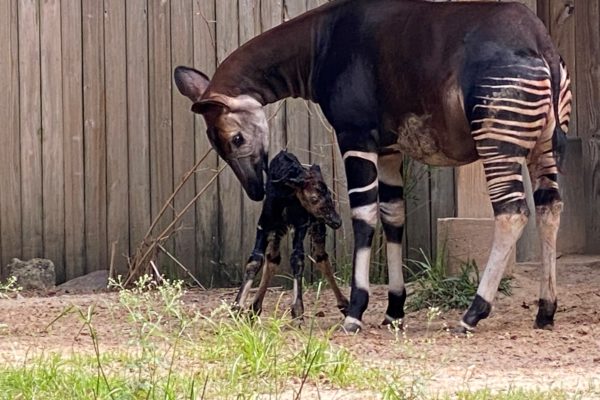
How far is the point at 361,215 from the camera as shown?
6055 mm

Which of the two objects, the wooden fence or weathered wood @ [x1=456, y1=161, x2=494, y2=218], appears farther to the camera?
the wooden fence

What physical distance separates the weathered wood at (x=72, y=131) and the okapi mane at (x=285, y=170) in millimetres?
2446

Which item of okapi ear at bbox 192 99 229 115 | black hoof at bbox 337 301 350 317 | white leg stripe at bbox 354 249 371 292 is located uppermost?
okapi ear at bbox 192 99 229 115

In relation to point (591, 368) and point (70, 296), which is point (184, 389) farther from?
point (70, 296)

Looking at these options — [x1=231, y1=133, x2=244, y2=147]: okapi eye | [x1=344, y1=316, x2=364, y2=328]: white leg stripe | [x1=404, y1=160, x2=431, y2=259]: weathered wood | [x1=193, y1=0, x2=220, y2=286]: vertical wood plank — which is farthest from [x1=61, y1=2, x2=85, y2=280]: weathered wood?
[x1=344, y1=316, x2=364, y2=328]: white leg stripe

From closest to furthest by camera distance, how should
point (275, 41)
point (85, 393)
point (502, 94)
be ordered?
point (85, 393)
point (502, 94)
point (275, 41)

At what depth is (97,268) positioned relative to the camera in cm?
806

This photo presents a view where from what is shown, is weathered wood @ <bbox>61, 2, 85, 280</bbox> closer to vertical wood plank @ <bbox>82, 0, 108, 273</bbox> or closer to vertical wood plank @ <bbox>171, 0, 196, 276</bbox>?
vertical wood plank @ <bbox>82, 0, 108, 273</bbox>

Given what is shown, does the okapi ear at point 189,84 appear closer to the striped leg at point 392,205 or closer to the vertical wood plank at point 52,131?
the striped leg at point 392,205

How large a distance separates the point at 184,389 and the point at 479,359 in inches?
65.6

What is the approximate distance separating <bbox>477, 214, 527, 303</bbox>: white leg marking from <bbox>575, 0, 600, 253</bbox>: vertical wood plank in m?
3.11

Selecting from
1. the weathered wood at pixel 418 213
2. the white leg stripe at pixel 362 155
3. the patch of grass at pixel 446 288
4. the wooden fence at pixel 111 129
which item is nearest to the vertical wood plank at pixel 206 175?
the wooden fence at pixel 111 129

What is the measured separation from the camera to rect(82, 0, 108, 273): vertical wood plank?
8.04 metres

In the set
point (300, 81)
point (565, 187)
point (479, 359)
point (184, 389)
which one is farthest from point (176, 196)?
point (184, 389)
